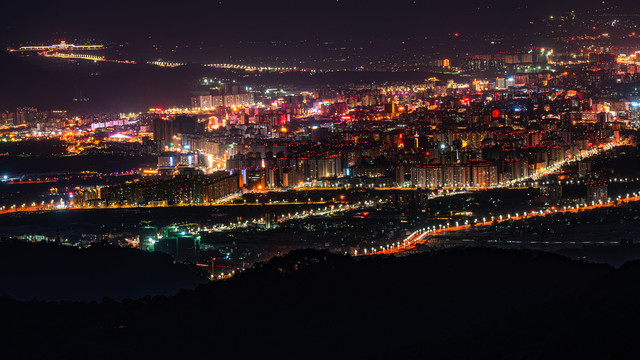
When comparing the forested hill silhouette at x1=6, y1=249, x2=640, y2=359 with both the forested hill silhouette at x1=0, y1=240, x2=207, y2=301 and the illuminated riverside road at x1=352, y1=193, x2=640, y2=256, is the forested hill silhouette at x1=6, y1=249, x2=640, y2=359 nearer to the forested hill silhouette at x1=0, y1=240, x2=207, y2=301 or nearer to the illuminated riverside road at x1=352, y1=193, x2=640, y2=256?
the forested hill silhouette at x1=0, y1=240, x2=207, y2=301

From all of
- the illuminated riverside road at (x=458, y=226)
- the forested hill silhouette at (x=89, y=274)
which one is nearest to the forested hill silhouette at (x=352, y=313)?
the forested hill silhouette at (x=89, y=274)

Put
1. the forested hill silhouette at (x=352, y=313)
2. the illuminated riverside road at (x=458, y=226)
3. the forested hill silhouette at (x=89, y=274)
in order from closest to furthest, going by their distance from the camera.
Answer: the forested hill silhouette at (x=352, y=313) → the forested hill silhouette at (x=89, y=274) → the illuminated riverside road at (x=458, y=226)

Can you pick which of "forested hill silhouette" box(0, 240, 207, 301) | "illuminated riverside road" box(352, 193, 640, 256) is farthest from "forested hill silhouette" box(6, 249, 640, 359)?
Result: "illuminated riverside road" box(352, 193, 640, 256)

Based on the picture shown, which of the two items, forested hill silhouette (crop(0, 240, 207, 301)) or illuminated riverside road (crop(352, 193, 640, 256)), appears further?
illuminated riverside road (crop(352, 193, 640, 256))

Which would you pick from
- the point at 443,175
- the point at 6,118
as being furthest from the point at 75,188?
the point at 6,118

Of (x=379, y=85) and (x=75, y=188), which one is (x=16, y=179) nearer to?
(x=75, y=188)

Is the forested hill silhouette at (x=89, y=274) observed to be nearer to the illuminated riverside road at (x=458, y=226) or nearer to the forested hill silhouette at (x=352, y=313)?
the forested hill silhouette at (x=352, y=313)
